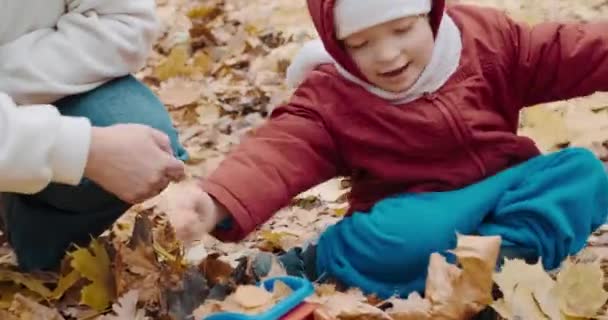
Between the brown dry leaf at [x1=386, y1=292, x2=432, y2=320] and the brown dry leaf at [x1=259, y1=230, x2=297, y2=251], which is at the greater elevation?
the brown dry leaf at [x1=386, y1=292, x2=432, y2=320]

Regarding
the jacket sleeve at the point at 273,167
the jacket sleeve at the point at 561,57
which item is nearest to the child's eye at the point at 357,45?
the jacket sleeve at the point at 273,167

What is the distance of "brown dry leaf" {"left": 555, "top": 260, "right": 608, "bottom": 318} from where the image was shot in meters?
1.54

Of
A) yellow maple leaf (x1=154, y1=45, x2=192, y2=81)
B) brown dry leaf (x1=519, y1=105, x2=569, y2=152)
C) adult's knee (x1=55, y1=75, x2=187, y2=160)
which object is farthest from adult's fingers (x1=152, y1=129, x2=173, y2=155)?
yellow maple leaf (x1=154, y1=45, x2=192, y2=81)

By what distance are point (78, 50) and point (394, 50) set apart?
0.49m

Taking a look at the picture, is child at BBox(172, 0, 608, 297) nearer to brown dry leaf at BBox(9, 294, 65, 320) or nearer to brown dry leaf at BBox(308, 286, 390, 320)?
brown dry leaf at BBox(308, 286, 390, 320)

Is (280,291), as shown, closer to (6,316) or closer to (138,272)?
(138,272)

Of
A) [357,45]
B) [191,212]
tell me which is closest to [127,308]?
[191,212]

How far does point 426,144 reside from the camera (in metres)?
1.68

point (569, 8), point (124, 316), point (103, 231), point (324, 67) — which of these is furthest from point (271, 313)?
point (569, 8)

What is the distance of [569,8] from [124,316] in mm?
1970

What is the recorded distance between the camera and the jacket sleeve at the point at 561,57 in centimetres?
169

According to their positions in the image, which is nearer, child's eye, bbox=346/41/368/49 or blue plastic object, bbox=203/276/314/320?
blue plastic object, bbox=203/276/314/320

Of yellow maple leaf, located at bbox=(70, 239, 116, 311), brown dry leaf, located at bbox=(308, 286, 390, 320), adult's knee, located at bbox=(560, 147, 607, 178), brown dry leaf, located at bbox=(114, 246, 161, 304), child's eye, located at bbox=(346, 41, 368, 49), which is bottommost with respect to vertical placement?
yellow maple leaf, located at bbox=(70, 239, 116, 311)

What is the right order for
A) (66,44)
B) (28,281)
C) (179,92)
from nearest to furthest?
(66,44), (28,281), (179,92)
